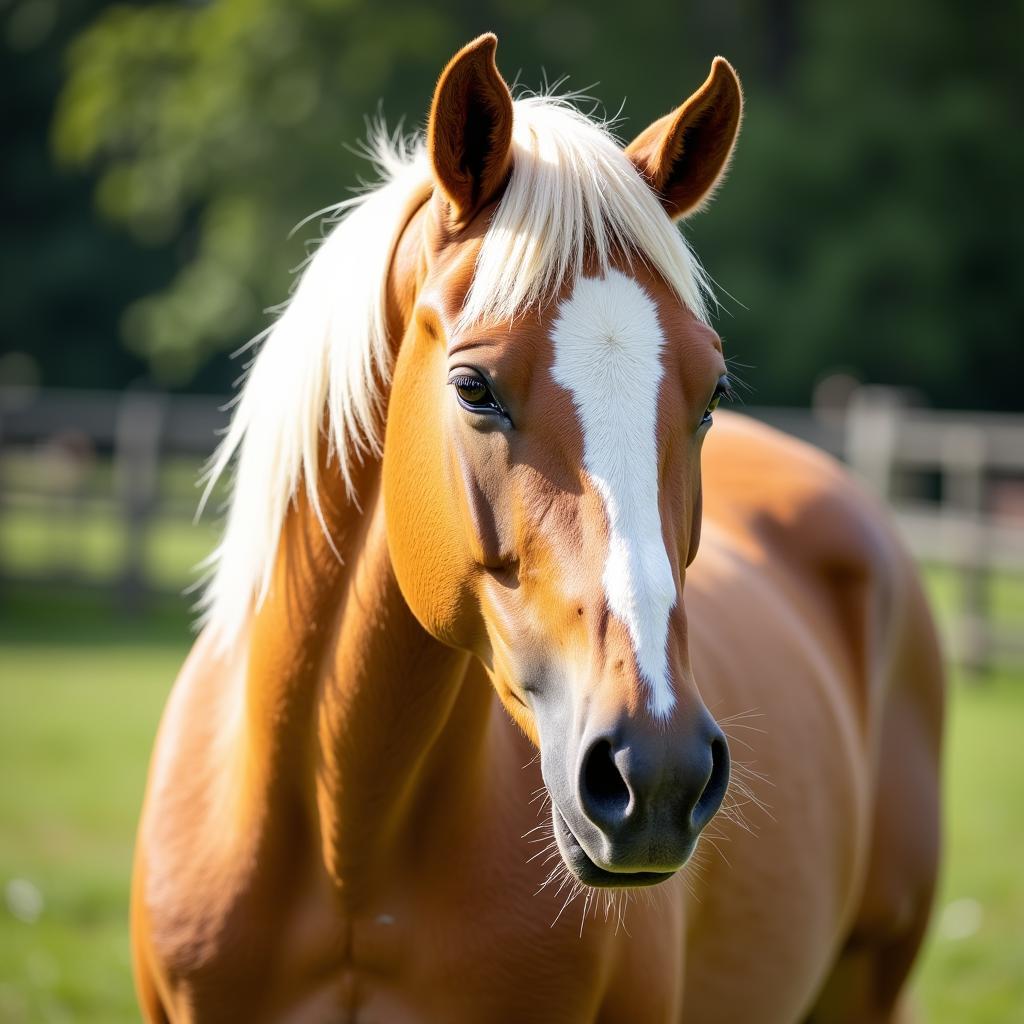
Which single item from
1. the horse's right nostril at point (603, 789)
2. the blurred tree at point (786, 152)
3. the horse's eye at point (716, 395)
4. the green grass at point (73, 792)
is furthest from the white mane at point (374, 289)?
the blurred tree at point (786, 152)

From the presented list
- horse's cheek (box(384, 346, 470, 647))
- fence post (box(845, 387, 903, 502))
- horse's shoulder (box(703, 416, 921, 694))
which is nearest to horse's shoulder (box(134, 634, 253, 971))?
horse's cheek (box(384, 346, 470, 647))

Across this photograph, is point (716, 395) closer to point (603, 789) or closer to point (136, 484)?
point (603, 789)

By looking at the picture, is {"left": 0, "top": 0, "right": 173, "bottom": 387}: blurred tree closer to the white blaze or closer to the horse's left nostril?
the white blaze

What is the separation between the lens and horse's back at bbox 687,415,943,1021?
2.64 metres

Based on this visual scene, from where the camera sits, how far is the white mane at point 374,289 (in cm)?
170

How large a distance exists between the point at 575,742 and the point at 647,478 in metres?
0.35

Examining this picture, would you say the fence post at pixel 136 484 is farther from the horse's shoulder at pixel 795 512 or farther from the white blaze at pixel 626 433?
the white blaze at pixel 626 433

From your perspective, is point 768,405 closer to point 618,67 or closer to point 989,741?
point 618,67

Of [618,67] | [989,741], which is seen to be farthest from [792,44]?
[989,741]

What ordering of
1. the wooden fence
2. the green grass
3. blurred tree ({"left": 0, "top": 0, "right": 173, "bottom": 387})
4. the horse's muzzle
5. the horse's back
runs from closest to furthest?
the horse's muzzle → the horse's back → the green grass → the wooden fence → blurred tree ({"left": 0, "top": 0, "right": 173, "bottom": 387})

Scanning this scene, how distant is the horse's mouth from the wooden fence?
8210mm

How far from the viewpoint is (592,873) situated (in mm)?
1543

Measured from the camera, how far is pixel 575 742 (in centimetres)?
150

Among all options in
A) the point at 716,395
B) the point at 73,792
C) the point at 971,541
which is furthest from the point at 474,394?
the point at 971,541
